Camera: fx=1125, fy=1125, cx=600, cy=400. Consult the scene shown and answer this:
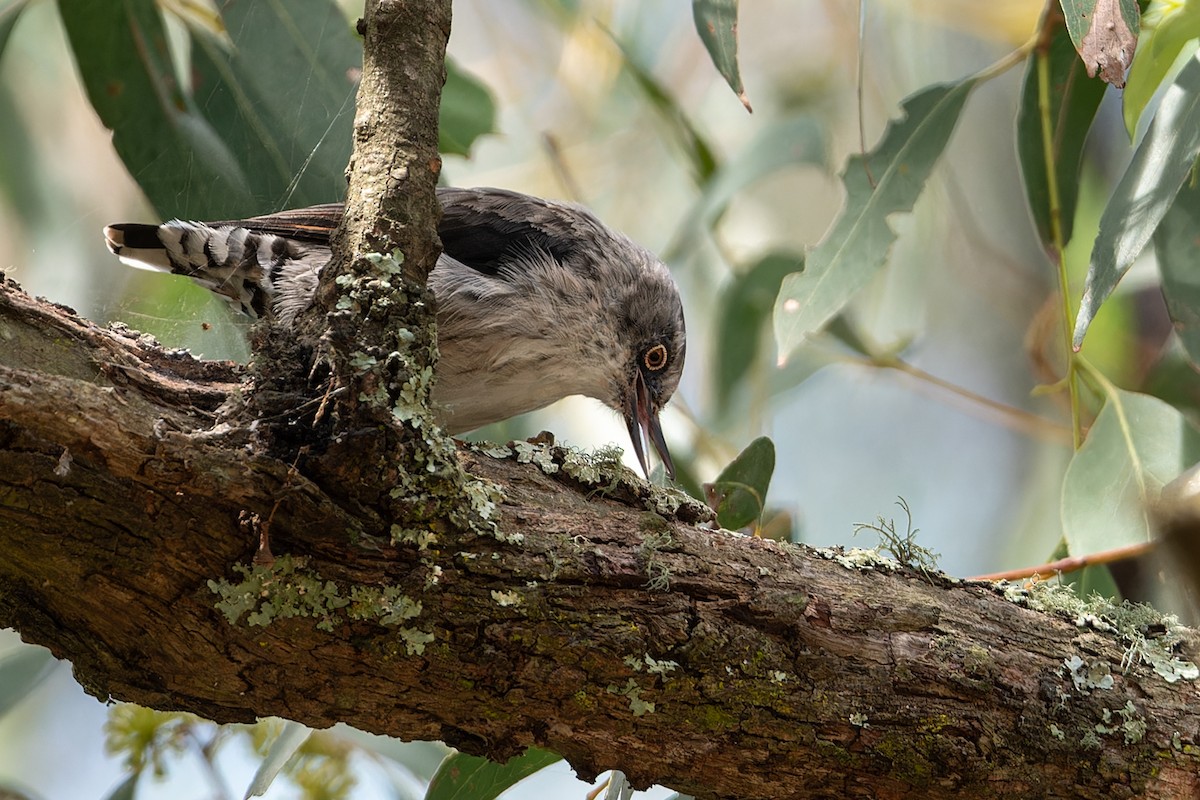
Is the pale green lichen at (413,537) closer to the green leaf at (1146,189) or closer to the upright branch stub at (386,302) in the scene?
the upright branch stub at (386,302)

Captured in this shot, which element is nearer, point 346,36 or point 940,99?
point 346,36

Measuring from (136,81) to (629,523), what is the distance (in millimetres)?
1943

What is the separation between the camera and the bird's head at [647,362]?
11.3ft

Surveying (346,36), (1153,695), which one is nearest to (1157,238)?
(1153,695)

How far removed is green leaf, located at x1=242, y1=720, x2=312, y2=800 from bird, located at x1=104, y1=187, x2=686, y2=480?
0.86 metres

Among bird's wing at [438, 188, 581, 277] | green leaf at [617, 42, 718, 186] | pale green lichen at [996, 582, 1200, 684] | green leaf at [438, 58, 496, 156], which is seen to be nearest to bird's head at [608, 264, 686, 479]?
bird's wing at [438, 188, 581, 277]

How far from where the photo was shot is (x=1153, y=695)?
6.62 feet

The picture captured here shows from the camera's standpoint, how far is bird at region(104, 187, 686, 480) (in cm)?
284

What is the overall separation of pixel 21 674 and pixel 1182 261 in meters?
3.37

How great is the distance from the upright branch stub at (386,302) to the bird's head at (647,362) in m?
A: 1.68

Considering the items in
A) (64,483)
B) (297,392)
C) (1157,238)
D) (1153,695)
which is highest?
(1157,238)

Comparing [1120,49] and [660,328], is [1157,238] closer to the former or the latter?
[1120,49]

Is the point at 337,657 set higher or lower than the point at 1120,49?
lower

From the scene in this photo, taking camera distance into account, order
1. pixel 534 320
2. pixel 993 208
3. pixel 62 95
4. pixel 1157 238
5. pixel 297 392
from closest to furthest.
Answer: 1. pixel 297 392
2. pixel 1157 238
3. pixel 534 320
4. pixel 62 95
5. pixel 993 208
